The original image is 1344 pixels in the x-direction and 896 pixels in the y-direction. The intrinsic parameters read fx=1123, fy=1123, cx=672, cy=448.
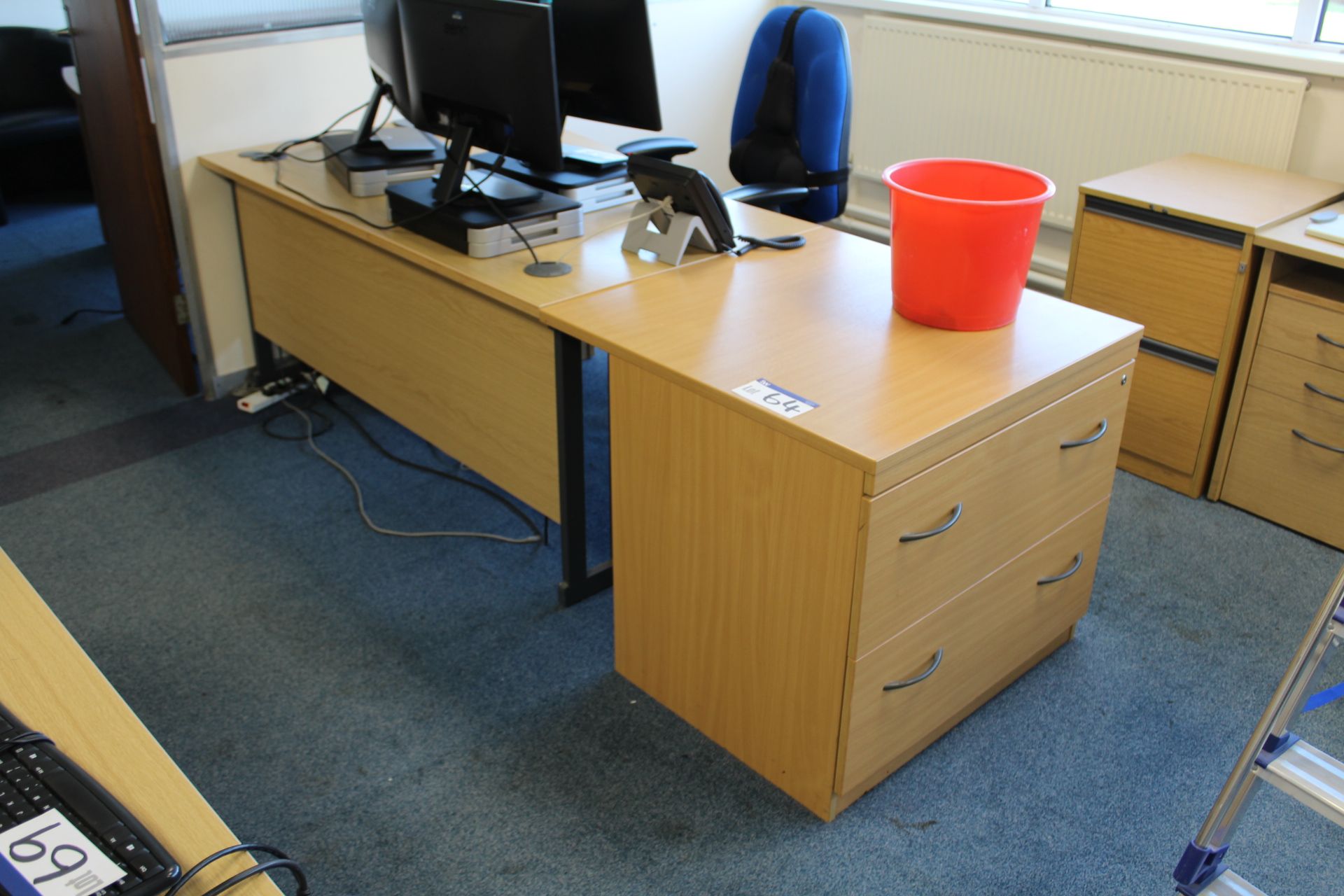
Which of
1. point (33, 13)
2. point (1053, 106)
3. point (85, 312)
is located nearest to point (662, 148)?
point (1053, 106)

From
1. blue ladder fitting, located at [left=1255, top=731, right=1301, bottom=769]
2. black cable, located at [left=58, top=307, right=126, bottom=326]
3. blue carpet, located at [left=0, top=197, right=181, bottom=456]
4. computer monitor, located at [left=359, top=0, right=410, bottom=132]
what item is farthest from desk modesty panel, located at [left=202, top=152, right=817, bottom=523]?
blue ladder fitting, located at [left=1255, top=731, right=1301, bottom=769]

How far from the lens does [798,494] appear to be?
1.68 meters

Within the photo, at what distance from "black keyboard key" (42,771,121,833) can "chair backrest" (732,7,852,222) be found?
2.50 m

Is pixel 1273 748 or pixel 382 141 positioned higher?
pixel 382 141

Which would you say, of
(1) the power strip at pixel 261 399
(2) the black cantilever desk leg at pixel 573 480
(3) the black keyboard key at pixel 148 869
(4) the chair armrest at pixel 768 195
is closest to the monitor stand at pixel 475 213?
(2) the black cantilever desk leg at pixel 573 480

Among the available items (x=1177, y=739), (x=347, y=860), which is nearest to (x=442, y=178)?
(x=347, y=860)

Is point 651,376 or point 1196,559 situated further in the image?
point 1196,559

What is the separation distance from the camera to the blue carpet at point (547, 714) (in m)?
1.85

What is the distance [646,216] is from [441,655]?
3.28ft

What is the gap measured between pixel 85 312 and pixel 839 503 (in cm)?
326

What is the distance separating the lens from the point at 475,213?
2354 mm

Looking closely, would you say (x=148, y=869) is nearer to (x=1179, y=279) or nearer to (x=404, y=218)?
(x=404, y=218)

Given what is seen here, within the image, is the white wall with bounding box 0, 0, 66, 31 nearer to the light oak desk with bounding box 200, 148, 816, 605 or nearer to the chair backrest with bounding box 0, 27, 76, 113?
the chair backrest with bounding box 0, 27, 76, 113

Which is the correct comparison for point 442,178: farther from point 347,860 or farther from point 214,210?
point 347,860
